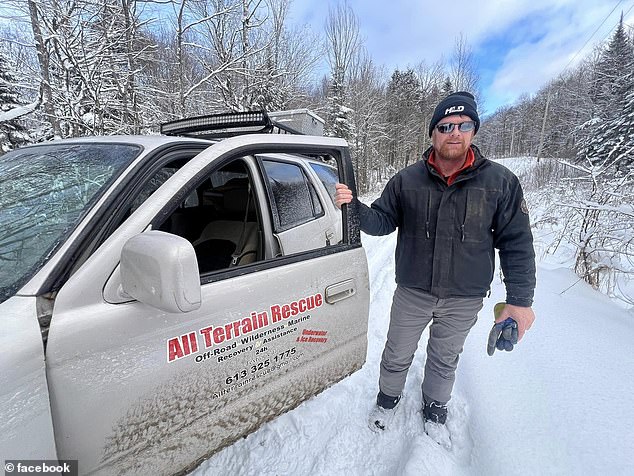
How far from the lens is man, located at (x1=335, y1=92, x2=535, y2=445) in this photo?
170 centimetres

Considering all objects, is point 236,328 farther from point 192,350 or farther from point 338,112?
point 338,112

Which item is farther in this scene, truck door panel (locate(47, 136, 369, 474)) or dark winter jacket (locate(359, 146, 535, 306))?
dark winter jacket (locate(359, 146, 535, 306))

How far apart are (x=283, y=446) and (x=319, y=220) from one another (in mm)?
1447

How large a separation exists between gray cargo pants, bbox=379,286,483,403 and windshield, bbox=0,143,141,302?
5.62ft

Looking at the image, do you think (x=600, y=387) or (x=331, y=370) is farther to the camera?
(x=600, y=387)

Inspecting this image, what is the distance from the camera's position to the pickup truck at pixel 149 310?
37.4 inches

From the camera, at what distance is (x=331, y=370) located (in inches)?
73.5

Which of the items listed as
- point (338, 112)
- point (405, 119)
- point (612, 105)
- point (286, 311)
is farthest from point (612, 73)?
point (286, 311)

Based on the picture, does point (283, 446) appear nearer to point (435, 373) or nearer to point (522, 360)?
point (435, 373)

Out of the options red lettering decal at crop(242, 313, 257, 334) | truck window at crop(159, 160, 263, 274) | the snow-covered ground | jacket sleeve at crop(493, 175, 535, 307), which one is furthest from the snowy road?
truck window at crop(159, 160, 263, 274)

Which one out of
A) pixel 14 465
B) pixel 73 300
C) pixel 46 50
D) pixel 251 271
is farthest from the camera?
pixel 46 50

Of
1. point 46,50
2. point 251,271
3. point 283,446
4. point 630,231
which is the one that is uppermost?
point 46,50

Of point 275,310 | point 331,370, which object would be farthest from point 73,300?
point 331,370

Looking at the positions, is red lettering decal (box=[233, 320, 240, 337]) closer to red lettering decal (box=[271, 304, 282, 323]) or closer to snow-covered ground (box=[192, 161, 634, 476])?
red lettering decal (box=[271, 304, 282, 323])
